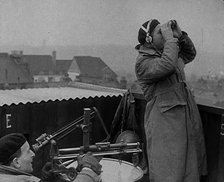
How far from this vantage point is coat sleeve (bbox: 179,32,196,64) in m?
2.83

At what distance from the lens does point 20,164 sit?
1.91 meters

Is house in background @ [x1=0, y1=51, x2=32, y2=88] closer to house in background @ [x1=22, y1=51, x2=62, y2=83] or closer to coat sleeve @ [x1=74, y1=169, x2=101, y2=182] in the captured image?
house in background @ [x1=22, y1=51, x2=62, y2=83]

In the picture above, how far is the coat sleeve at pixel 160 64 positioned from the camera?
2.49 m

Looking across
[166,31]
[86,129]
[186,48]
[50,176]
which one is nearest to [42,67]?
[186,48]

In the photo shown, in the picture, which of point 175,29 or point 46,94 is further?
point 46,94

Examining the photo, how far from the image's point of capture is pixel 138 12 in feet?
15.9

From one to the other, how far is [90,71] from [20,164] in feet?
9.37

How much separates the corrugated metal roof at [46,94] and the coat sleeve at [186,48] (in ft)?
4.53

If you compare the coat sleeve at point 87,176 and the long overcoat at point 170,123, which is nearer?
the coat sleeve at point 87,176

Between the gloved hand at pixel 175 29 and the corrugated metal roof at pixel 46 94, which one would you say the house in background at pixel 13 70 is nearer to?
the corrugated metal roof at pixel 46 94

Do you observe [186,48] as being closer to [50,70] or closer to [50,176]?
[50,176]

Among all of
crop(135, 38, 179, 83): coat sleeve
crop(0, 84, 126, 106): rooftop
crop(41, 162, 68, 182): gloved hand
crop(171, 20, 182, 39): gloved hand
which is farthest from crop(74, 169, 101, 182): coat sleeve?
crop(0, 84, 126, 106): rooftop

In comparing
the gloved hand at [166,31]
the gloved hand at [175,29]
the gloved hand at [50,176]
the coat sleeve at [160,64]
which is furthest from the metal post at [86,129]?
the gloved hand at [175,29]

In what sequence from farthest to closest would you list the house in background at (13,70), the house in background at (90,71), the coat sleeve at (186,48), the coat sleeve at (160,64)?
the house in background at (90,71) → the house in background at (13,70) → the coat sleeve at (186,48) → the coat sleeve at (160,64)
